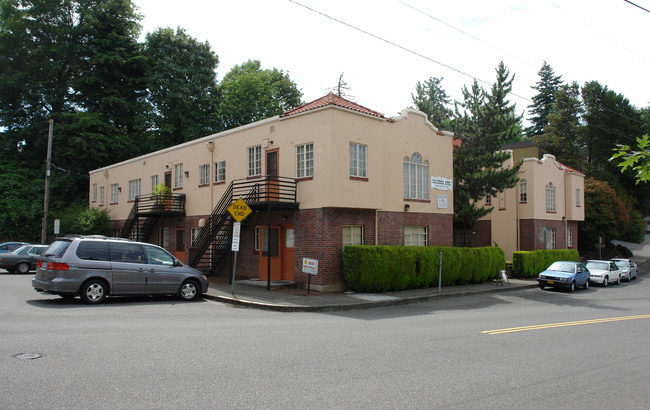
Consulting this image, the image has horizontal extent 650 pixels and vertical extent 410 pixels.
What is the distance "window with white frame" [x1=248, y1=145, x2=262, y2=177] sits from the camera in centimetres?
1986

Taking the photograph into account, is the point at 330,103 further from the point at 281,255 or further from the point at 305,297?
the point at 305,297

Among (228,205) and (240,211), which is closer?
(240,211)

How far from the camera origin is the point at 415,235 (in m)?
20.8

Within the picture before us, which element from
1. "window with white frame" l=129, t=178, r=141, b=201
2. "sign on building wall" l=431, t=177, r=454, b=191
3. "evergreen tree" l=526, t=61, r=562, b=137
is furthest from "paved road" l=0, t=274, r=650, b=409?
"evergreen tree" l=526, t=61, r=562, b=137

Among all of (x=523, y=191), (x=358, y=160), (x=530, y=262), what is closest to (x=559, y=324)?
(x=358, y=160)

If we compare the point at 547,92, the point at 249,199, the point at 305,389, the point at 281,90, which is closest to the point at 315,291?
the point at 249,199

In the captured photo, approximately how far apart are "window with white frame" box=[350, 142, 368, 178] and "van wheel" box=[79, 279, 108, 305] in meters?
9.26

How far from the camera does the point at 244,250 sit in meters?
20.3

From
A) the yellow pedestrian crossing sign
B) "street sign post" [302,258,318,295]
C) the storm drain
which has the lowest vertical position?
the storm drain

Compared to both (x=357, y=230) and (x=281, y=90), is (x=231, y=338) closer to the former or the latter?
(x=357, y=230)

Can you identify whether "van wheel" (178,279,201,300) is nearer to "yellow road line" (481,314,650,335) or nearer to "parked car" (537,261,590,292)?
"yellow road line" (481,314,650,335)

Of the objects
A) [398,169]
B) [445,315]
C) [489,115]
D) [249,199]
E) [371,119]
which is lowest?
[445,315]

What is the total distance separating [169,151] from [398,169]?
1345cm

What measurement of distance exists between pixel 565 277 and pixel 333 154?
1324cm
